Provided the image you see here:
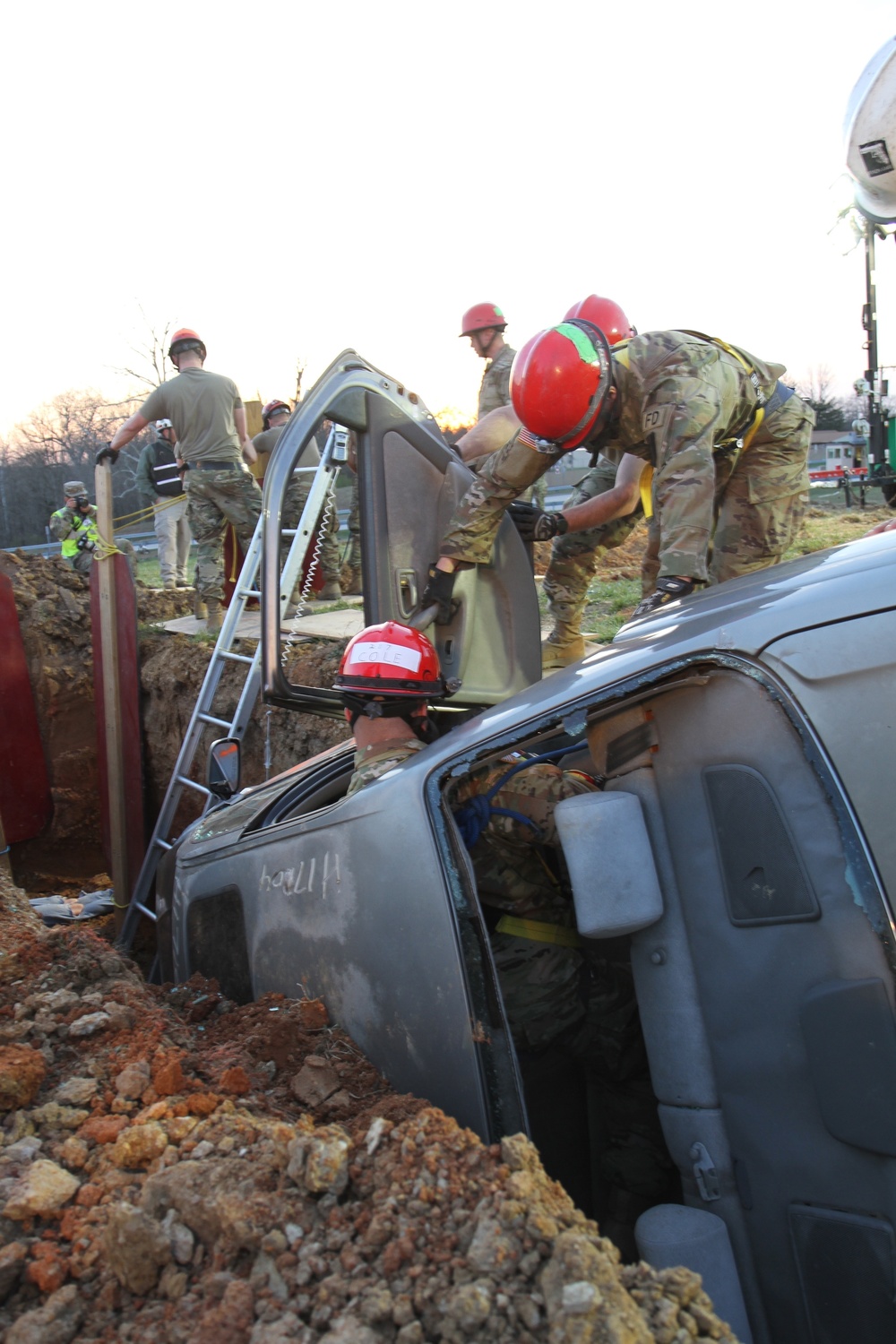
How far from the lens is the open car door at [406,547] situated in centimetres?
360

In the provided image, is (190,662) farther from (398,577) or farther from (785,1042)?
(785,1042)

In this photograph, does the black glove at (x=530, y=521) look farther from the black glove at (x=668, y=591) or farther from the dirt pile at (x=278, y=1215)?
the dirt pile at (x=278, y=1215)

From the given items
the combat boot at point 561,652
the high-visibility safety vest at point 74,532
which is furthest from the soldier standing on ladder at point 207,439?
the combat boot at point 561,652

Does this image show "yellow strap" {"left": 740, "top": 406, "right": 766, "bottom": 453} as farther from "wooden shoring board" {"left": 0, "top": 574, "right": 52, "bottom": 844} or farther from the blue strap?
"wooden shoring board" {"left": 0, "top": 574, "right": 52, "bottom": 844}

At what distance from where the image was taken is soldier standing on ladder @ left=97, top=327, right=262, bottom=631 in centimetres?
750

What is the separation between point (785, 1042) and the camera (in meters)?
1.66

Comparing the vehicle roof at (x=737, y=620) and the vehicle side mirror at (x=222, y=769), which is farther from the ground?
the vehicle roof at (x=737, y=620)

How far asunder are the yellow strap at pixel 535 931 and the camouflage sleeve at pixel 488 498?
1855 millimetres

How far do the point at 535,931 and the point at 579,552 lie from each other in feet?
9.54

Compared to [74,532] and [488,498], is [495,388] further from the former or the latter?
[74,532]

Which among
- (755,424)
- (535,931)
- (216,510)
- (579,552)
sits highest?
(216,510)

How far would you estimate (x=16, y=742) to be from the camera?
28.0ft

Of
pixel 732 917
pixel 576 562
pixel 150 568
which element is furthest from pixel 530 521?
pixel 150 568

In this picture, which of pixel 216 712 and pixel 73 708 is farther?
pixel 73 708
